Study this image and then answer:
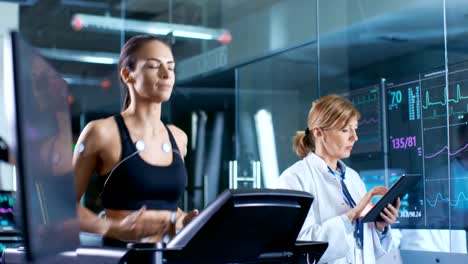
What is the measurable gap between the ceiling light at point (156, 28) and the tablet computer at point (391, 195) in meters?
4.09

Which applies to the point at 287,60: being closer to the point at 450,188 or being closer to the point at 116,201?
the point at 450,188

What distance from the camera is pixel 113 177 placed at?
6.54 feet

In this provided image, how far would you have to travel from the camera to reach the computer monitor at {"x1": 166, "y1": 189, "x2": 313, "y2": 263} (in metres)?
1.49

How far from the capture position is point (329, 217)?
9.96 feet

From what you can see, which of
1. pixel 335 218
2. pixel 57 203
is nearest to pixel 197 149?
pixel 335 218

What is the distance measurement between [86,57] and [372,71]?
4.67m

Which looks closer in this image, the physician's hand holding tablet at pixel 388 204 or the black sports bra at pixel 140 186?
the black sports bra at pixel 140 186

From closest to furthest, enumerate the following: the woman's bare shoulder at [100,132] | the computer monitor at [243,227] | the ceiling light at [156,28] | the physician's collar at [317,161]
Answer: the computer monitor at [243,227], the woman's bare shoulder at [100,132], the physician's collar at [317,161], the ceiling light at [156,28]

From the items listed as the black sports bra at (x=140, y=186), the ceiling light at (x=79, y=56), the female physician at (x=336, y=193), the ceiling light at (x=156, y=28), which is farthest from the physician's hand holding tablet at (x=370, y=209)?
the ceiling light at (x=79, y=56)

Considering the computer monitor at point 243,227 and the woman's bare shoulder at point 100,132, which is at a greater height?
the woman's bare shoulder at point 100,132

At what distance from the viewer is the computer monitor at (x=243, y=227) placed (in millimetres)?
1491

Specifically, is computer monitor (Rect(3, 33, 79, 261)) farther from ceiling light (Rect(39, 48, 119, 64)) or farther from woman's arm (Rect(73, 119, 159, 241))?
ceiling light (Rect(39, 48, 119, 64))

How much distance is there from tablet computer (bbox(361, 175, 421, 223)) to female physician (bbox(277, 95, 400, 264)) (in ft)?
0.16

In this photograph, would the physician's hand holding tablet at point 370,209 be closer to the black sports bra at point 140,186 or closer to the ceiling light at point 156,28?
the black sports bra at point 140,186
